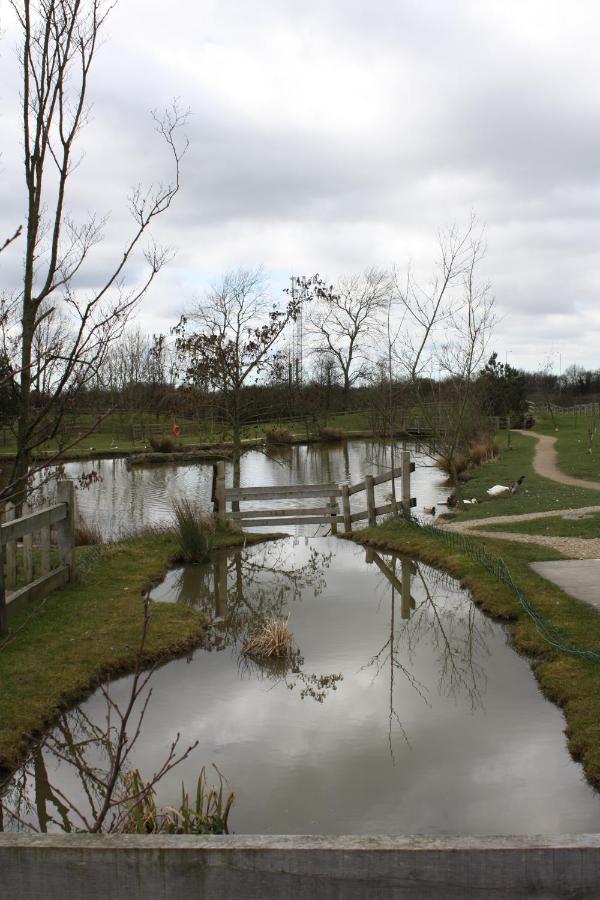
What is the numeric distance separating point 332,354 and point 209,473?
116ft

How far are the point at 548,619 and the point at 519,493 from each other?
13140 mm

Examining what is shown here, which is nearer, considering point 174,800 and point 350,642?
point 174,800

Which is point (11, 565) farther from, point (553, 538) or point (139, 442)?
point (139, 442)

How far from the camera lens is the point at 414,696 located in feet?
21.7

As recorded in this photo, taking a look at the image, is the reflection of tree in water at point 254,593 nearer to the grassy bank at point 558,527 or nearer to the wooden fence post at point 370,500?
the wooden fence post at point 370,500

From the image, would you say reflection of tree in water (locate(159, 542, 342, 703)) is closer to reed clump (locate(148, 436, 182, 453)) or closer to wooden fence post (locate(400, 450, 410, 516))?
wooden fence post (locate(400, 450, 410, 516))

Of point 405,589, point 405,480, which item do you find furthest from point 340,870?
point 405,480

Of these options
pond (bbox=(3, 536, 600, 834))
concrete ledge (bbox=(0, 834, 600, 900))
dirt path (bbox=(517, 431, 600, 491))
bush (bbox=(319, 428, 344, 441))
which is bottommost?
pond (bbox=(3, 536, 600, 834))

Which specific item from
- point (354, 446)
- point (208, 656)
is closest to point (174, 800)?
point (208, 656)

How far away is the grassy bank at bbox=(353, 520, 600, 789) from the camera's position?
18.7 ft

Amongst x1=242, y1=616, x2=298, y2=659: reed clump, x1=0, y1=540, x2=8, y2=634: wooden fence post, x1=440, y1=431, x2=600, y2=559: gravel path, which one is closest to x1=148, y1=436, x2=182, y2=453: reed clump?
x1=440, y1=431, x2=600, y2=559: gravel path

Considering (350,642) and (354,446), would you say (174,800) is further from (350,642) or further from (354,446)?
(354,446)

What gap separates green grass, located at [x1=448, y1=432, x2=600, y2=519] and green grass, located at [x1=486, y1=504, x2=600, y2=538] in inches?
78.2

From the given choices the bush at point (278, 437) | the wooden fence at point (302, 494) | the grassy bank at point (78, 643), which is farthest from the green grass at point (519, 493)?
the bush at point (278, 437)
